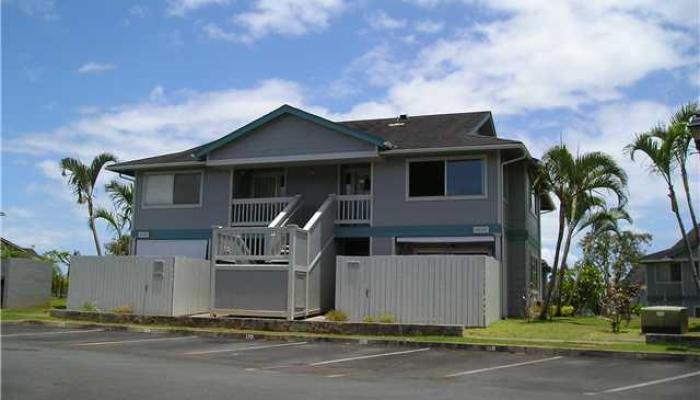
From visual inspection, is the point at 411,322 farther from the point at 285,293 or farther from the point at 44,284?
the point at 44,284

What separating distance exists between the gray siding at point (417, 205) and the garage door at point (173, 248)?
6466 millimetres

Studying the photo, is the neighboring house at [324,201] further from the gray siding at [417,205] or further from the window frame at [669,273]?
the window frame at [669,273]

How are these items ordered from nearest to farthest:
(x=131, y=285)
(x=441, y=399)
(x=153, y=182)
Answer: (x=441, y=399), (x=131, y=285), (x=153, y=182)

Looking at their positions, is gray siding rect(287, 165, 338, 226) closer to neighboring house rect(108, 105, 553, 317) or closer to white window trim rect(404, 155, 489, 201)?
neighboring house rect(108, 105, 553, 317)

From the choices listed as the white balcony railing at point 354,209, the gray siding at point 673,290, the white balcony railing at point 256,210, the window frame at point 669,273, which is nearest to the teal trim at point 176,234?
the white balcony railing at point 256,210

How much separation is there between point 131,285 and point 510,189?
1278cm

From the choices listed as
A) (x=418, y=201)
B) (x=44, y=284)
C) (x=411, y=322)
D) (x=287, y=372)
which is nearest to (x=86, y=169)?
(x=44, y=284)

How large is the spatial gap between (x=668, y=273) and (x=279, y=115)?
33738 millimetres

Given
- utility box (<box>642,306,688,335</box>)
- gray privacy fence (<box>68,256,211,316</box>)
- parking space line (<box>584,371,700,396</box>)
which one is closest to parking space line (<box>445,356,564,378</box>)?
parking space line (<box>584,371,700,396</box>)

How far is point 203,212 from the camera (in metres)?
26.2

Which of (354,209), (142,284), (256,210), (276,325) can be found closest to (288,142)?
(256,210)

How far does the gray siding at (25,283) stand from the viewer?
92.4 feet

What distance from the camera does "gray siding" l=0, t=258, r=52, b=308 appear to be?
92.4ft

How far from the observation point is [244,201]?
25.5 metres
